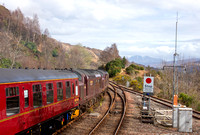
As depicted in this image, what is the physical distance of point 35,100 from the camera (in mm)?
9156

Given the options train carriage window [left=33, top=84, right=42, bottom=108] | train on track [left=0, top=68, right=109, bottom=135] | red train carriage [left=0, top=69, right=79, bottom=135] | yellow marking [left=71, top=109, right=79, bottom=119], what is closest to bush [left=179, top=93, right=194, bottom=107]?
yellow marking [left=71, top=109, right=79, bottom=119]

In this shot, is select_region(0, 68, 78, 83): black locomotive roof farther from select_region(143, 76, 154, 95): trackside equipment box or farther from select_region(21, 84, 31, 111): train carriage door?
select_region(143, 76, 154, 95): trackside equipment box

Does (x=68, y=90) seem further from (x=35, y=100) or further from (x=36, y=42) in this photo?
(x=36, y=42)

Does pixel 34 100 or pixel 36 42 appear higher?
pixel 36 42

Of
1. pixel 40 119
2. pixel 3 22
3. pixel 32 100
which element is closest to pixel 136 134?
pixel 40 119

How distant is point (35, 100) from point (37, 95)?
0.28 meters

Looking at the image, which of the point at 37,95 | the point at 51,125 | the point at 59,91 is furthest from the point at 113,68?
the point at 37,95

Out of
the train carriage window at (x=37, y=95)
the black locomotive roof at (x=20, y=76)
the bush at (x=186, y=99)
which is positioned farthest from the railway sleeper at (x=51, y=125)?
the bush at (x=186, y=99)

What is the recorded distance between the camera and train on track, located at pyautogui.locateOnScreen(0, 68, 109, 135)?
24.0ft

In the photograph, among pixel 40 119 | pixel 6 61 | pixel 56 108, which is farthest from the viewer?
pixel 6 61

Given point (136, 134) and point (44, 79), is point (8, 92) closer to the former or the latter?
point (44, 79)

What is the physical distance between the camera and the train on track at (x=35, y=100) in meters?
7.31

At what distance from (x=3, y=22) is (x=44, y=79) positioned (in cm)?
6249

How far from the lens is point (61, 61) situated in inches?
2018
